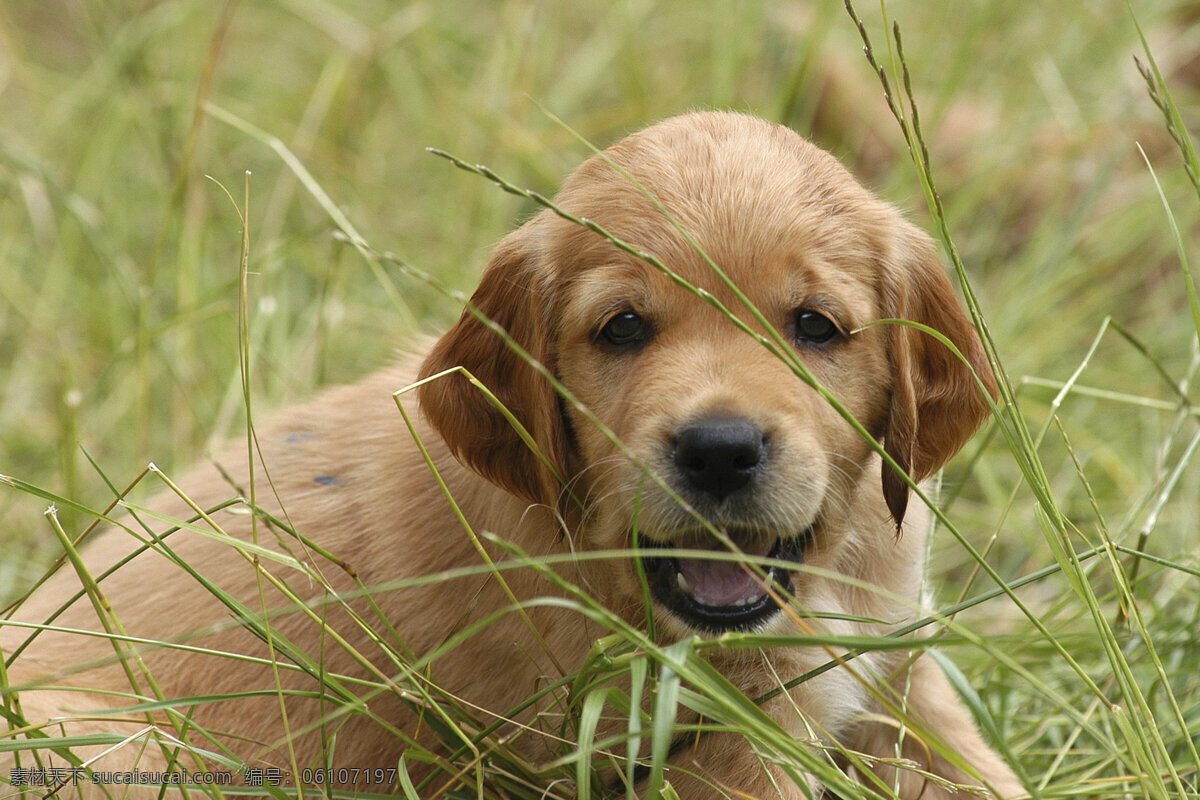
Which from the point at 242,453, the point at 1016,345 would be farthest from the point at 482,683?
the point at 1016,345

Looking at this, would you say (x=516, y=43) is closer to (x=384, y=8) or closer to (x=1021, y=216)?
(x=384, y=8)

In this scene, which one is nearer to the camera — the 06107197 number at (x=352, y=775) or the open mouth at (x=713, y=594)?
the open mouth at (x=713, y=594)

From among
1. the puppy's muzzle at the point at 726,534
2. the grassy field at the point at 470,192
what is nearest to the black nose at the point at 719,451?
the puppy's muzzle at the point at 726,534

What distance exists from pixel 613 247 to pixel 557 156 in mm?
3923

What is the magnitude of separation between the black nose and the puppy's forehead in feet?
1.36

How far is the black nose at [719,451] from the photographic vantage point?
8.34 ft

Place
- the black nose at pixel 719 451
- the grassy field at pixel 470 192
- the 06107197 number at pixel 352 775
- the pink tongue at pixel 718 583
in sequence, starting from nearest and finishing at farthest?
the black nose at pixel 719 451
the pink tongue at pixel 718 583
the 06107197 number at pixel 352 775
the grassy field at pixel 470 192

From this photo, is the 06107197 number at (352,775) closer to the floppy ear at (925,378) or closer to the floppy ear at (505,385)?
the floppy ear at (505,385)

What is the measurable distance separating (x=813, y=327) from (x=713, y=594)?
0.67 metres

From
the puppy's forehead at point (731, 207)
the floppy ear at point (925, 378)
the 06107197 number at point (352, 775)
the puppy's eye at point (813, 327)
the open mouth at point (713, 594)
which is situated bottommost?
the 06107197 number at point (352, 775)

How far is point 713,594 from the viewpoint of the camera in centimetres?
279

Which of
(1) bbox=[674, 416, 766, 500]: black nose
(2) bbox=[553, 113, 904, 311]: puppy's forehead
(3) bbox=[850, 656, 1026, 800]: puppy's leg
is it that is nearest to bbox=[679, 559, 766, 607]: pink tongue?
(1) bbox=[674, 416, 766, 500]: black nose

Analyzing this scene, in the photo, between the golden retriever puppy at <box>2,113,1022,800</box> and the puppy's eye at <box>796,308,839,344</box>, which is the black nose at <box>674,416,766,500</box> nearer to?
the golden retriever puppy at <box>2,113,1022,800</box>

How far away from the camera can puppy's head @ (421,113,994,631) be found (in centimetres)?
266
